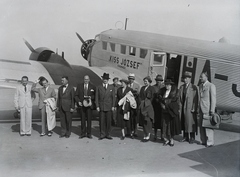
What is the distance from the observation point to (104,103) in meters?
7.86

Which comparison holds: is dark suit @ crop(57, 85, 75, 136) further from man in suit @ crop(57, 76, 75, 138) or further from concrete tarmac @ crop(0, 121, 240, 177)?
concrete tarmac @ crop(0, 121, 240, 177)

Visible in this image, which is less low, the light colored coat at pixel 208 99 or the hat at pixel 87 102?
the light colored coat at pixel 208 99

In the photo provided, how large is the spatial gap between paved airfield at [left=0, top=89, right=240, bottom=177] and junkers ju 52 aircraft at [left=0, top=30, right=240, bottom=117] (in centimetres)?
177

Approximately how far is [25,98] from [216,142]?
5226mm

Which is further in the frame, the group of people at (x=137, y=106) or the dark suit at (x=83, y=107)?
the dark suit at (x=83, y=107)

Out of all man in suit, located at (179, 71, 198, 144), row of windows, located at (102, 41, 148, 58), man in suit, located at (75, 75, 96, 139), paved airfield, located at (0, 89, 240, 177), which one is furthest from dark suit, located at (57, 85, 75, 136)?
row of windows, located at (102, 41, 148, 58)

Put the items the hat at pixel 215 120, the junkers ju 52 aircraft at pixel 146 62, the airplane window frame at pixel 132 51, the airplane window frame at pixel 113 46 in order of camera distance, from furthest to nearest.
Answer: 1. the airplane window frame at pixel 113 46
2. the airplane window frame at pixel 132 51
3. the junkers ju 52 aircraft at pixel 146 62
4. the hat at pixel 215 120

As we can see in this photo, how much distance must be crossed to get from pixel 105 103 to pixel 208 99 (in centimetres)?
263

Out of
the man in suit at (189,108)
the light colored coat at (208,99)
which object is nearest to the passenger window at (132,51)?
the man in suit at (189,108)

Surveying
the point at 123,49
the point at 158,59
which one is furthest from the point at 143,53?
the point at 123,49

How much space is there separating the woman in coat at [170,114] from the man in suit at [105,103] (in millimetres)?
1366

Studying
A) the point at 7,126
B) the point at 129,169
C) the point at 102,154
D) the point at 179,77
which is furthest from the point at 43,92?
the point at 179,77

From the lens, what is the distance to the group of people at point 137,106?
7406 mm

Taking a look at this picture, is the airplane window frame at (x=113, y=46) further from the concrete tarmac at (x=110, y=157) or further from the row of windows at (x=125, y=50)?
the concrete tarmac at (x=110, y=157)
